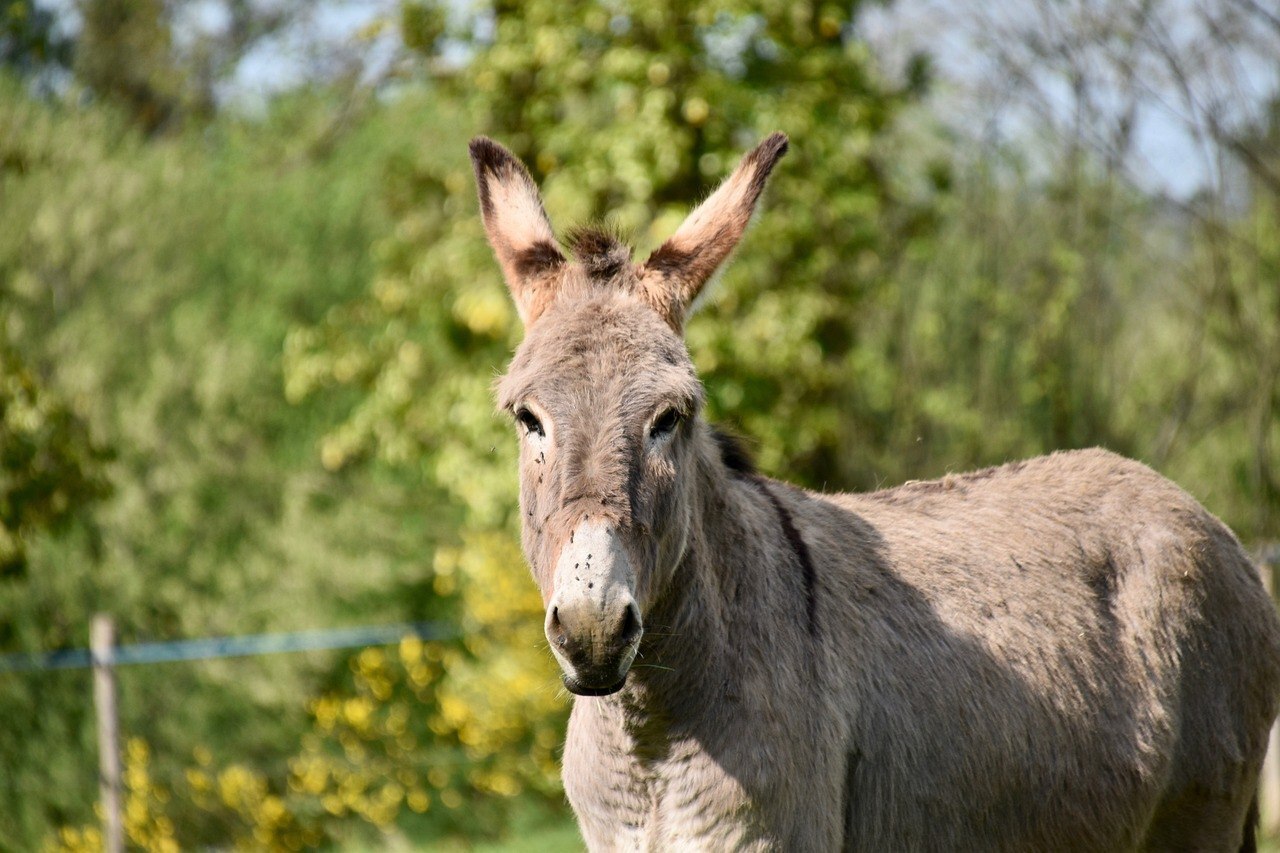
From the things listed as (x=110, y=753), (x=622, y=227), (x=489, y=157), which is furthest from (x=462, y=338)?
(x=489, y=157)

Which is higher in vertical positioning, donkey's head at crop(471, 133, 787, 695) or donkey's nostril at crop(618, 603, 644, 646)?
donkey's head at crop(471, 133, 787, 695)

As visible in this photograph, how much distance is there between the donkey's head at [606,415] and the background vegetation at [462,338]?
4496 millimetres

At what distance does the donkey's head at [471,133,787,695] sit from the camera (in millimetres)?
2742

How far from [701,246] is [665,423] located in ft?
2.06

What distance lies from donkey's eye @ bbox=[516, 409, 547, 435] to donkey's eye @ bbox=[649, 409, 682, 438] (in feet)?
0.91

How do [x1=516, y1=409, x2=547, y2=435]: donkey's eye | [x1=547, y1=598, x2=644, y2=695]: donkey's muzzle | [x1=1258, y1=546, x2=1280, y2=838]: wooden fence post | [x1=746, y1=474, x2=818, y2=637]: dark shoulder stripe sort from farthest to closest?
[x1=1258, y1=546, x2=1280, y2=838]: wooden fence post < [x1=746, y1=474, x2=818, y2=637]: dark shoulder stripe < [x1=516, y1=409, x2=547, y2=435]: donkey's eye < [x1=547, y1=598, x2=644, y2=695]: donkey's muzzle

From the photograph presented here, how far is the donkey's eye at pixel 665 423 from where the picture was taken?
309cm

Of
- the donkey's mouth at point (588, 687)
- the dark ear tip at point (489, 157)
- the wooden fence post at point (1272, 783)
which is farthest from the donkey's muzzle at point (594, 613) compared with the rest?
the wooden fence post at point (1272, 783)

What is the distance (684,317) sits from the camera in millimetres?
3486

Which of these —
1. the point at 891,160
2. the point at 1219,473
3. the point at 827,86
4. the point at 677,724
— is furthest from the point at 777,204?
the point at 677,724

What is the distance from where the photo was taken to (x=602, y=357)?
312 centimetres

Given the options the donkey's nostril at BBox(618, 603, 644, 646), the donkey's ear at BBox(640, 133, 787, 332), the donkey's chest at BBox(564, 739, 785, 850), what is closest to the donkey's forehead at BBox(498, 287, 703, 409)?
the donkey's ear at BBox(640, 133, 787, 332)

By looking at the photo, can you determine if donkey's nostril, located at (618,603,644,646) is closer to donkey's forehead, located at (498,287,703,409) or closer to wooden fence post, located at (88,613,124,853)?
donkey's forehead, located at (498,287,703,409)

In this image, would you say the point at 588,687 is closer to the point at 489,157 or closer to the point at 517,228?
the point at 517,228
